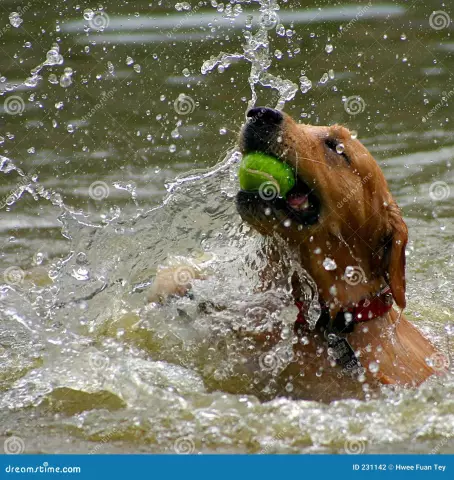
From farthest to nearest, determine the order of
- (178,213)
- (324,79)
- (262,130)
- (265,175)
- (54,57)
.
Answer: (54,57) → (324,79) → (178,213) → (262,130) → (265,175)

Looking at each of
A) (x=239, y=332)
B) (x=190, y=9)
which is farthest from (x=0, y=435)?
(x=190, y=9)

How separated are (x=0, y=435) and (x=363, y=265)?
2.10m

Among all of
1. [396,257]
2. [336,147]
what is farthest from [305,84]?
[396,257]

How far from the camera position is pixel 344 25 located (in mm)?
10711

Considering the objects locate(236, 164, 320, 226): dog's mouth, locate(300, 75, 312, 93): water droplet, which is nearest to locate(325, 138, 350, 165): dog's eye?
locate(236, 164, 320, 226): dog's mouth

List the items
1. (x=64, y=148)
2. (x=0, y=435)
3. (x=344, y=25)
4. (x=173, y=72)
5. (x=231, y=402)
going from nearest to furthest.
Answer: (x=0, y=435)
(x=231, y=402)
(x=64, y=148)
(x=173, y=72)
(x=344, y=25)

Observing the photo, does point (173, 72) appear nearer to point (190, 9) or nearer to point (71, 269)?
point (190, 9)

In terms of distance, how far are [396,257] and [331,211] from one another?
0.45 meters

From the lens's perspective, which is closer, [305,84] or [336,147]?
[336,147]

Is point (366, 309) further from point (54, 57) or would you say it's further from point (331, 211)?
point (54, 57)

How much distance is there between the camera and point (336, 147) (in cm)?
496

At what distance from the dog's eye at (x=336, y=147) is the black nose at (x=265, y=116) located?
0.37 meters

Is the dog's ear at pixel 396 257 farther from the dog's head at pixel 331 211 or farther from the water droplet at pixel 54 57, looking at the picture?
the water droplet at pixel 54 57

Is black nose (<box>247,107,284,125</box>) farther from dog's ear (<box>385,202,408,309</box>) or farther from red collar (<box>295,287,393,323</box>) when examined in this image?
red collar (<box>295,287,393,323</box>)
